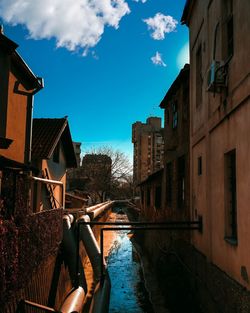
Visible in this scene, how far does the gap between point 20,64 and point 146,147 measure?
100534 mm

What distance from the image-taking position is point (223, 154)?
7793 millimetres

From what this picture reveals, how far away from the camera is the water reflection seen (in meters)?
11.8

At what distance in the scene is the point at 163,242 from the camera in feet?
54.2

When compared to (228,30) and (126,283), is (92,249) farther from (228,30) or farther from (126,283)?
(228,30)

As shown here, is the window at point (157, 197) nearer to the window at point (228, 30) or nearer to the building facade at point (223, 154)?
the building facade at point (223, 154)

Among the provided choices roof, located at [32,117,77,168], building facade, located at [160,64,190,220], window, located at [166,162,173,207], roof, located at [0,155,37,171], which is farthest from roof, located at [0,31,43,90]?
window, located at [166,162,173,207]

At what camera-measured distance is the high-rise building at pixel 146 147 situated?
108688mm

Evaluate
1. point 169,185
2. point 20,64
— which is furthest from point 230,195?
point 169,185

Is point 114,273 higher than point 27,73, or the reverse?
point 27,73

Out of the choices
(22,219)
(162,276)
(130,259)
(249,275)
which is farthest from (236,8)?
(130,259)

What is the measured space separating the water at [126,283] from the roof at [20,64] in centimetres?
841

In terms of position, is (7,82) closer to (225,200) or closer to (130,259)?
(225,200)

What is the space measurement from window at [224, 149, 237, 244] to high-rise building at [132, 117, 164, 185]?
98513mm

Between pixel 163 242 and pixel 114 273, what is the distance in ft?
9.01
